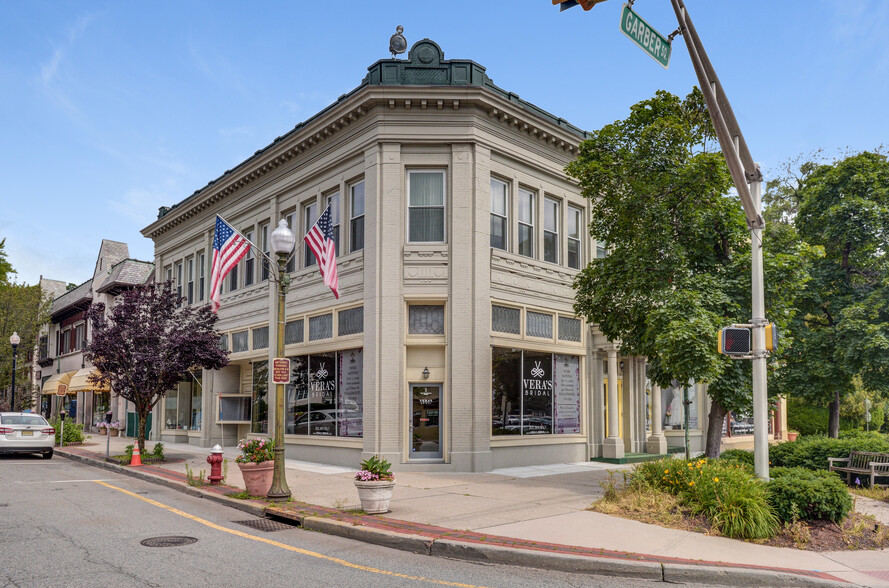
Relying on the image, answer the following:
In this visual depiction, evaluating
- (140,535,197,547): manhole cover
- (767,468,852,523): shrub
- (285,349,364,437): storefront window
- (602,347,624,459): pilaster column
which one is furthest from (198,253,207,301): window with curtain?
(767,468,852,523): shrub

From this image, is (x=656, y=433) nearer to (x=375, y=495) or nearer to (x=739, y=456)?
(x=739, y=456)

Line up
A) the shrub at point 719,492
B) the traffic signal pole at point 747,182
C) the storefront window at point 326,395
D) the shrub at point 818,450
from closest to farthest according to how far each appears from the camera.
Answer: the shrub at point 719,492, the traffic signal pole at point 747,182, the shrub at point 818,450, the storefront window at point 326,395

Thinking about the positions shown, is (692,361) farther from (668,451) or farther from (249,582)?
(668,451)

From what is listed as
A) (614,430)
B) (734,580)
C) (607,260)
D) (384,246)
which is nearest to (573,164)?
(607,260)

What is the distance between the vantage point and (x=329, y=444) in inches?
798

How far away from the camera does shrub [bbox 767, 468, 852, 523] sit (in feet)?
32.3

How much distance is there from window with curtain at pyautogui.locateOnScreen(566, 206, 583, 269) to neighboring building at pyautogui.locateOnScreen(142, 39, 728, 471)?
57mm

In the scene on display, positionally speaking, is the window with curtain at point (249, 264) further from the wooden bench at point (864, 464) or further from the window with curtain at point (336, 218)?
the wooden bench at point (864, 464)

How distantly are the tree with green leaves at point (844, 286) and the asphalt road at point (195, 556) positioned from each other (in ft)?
42.9

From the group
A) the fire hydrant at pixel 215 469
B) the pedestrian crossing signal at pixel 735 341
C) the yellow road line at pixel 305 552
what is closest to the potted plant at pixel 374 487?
the yellow road line at pixel 305 552

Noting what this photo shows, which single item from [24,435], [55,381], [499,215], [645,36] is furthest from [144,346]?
[55,381]

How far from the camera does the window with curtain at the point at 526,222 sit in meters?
21.0

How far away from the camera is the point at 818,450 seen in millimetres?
16344

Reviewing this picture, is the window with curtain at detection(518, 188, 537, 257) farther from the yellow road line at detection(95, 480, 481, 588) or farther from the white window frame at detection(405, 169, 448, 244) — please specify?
the yellow road line at detection(95, 480, 481, 588)
